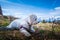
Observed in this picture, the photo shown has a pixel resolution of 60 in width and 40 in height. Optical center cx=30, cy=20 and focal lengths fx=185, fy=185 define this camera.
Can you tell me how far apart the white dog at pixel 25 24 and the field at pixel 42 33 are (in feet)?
0.18

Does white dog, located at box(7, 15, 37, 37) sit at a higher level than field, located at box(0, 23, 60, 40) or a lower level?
higher

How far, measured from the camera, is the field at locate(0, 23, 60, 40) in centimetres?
228

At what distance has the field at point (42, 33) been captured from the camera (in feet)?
7.48

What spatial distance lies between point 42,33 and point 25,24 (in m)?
0.25

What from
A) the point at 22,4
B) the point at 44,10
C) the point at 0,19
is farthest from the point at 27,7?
the point at 0,19

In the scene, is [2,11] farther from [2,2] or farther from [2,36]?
[2,36]

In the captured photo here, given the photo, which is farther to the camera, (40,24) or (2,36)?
(40,24)

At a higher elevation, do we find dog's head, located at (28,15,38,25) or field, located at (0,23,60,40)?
dog's head, located at (28,15,38,25)

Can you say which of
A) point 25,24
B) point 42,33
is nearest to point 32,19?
point 25,24

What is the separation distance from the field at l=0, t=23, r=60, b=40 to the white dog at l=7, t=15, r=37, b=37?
0.06 metres

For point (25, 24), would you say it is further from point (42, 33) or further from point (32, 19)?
point (42, 33)

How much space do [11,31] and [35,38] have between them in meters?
0.32

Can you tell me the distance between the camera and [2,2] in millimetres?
2324

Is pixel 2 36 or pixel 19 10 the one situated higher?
pixel 19 10
